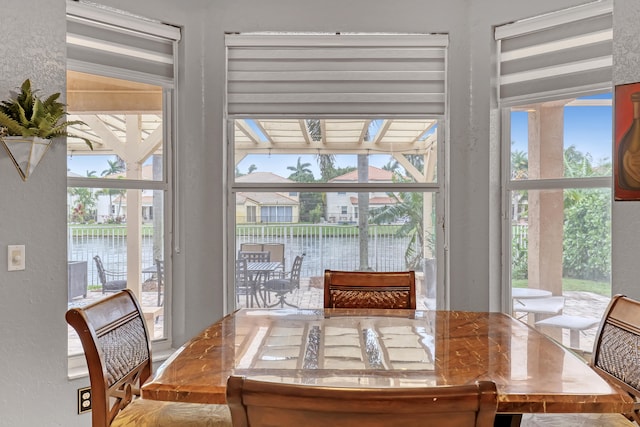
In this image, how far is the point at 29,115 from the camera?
78.1 inches

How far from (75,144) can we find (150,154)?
0.37m

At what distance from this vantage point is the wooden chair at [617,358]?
1415 millimetres

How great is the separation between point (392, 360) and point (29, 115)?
180cm

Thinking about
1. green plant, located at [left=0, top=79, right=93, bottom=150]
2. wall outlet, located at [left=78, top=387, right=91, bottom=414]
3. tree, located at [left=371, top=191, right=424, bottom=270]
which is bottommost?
wall outlet, located at [left=78, top=387, right=91, bottom=414]

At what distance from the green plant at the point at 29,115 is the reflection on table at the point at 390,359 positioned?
3.77 ft

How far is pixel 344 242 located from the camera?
2.79 metres

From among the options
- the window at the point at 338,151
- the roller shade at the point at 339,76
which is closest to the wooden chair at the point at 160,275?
the window at the point at 338,151

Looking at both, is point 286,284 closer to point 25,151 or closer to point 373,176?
point 373,176

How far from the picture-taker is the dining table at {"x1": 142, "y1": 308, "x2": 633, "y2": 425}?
3.64 feet

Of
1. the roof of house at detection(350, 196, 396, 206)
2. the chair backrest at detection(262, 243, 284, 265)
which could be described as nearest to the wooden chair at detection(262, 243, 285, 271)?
the chair backrest at detection(262, 243, 284, 265)

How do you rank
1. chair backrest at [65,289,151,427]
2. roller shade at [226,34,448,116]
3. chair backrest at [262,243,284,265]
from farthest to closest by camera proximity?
chair backrest at [262,243,284,265] → roller shade at [226,34,448,116] → chair backrest at [65,289,151,427]

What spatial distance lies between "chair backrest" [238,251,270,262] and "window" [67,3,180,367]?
43 cm

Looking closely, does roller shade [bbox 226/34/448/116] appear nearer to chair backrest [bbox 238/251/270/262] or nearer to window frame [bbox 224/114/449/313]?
window frame [bbox 224/114/449/313]

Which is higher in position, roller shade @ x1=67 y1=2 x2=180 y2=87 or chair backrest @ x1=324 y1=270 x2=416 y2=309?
roller shade @ x1=67 y1=2 x2=180 y2=87
